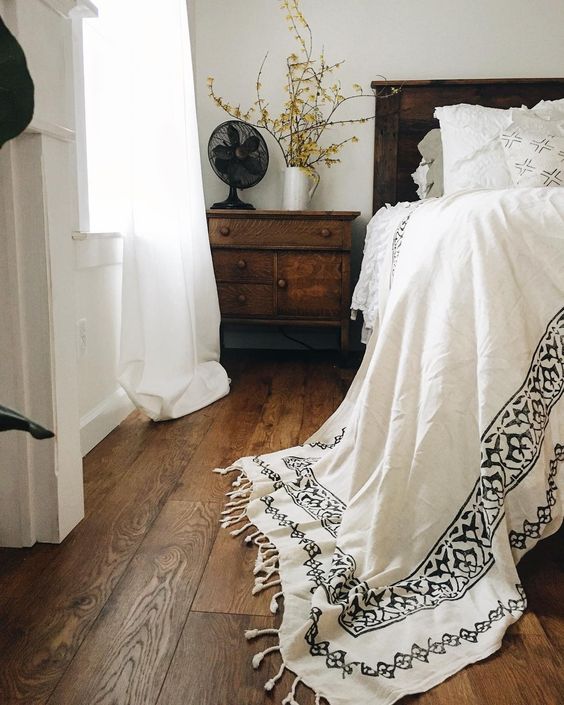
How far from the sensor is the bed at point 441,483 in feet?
3.51

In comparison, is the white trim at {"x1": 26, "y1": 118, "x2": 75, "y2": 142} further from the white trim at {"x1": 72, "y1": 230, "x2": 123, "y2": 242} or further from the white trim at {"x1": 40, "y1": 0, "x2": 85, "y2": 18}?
the white trim at {"x1": 72, "y1": 230, "x2": 123, "y2": 242}

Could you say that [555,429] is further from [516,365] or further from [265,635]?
[265,635]

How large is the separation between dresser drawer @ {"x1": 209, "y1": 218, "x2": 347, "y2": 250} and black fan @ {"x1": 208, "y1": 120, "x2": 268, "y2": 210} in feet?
0.69

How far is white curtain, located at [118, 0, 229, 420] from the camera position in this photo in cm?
225

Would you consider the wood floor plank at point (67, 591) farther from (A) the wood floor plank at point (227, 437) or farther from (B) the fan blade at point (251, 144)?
(B) the fan blade at point (251, 144)

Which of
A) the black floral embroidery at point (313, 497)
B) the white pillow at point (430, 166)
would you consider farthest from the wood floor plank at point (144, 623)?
the white pillow at point (430, 166)

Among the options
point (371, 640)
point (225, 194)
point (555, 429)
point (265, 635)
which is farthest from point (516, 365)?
point (225, 194)

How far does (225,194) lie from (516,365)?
101 inches

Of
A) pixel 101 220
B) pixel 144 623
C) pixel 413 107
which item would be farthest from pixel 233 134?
pixel 144 623

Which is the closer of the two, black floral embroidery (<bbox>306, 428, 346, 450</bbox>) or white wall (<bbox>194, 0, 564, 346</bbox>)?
black floral embroidery (<bbox>306, 428, 346, 450</bbox>)

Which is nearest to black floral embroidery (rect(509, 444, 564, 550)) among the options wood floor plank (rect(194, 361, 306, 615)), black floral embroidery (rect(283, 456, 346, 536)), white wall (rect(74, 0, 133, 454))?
black floral embroidery (rect(283, 456, 346, 536))

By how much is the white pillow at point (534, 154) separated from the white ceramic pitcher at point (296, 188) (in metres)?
1.04

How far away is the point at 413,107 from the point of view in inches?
132

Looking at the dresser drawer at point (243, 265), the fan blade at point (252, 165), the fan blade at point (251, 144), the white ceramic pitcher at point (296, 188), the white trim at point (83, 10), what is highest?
the white trim at point (83, 10)
